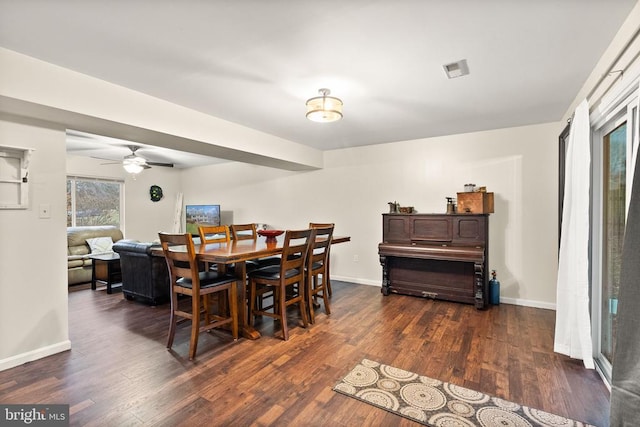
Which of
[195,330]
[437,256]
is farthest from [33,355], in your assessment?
[437,256]

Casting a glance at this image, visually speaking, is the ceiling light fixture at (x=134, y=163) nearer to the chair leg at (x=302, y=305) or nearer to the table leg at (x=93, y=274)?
the table leg at (x=93, y=274)

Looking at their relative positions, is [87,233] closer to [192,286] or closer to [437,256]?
[192,286]

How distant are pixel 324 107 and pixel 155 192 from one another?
595 cm

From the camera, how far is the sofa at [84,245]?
496 centimetres

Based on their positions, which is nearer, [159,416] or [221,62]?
[159,416]

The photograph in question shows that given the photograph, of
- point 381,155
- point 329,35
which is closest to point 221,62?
point 329,35

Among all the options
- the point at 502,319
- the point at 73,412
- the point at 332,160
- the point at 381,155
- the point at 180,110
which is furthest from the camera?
the point at 332,160

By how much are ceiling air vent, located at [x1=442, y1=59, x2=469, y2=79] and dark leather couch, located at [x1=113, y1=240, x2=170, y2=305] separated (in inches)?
144

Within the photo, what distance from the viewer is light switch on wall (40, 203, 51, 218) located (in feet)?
8.43

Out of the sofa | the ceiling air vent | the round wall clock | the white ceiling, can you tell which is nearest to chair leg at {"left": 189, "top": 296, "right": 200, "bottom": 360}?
the white ceiling

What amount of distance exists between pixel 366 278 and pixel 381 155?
2001 mm

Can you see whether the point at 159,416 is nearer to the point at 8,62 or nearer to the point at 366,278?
the point at 8,62

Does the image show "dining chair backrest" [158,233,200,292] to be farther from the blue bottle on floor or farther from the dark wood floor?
the blue bottle on floor

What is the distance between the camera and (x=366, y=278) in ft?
16.4
